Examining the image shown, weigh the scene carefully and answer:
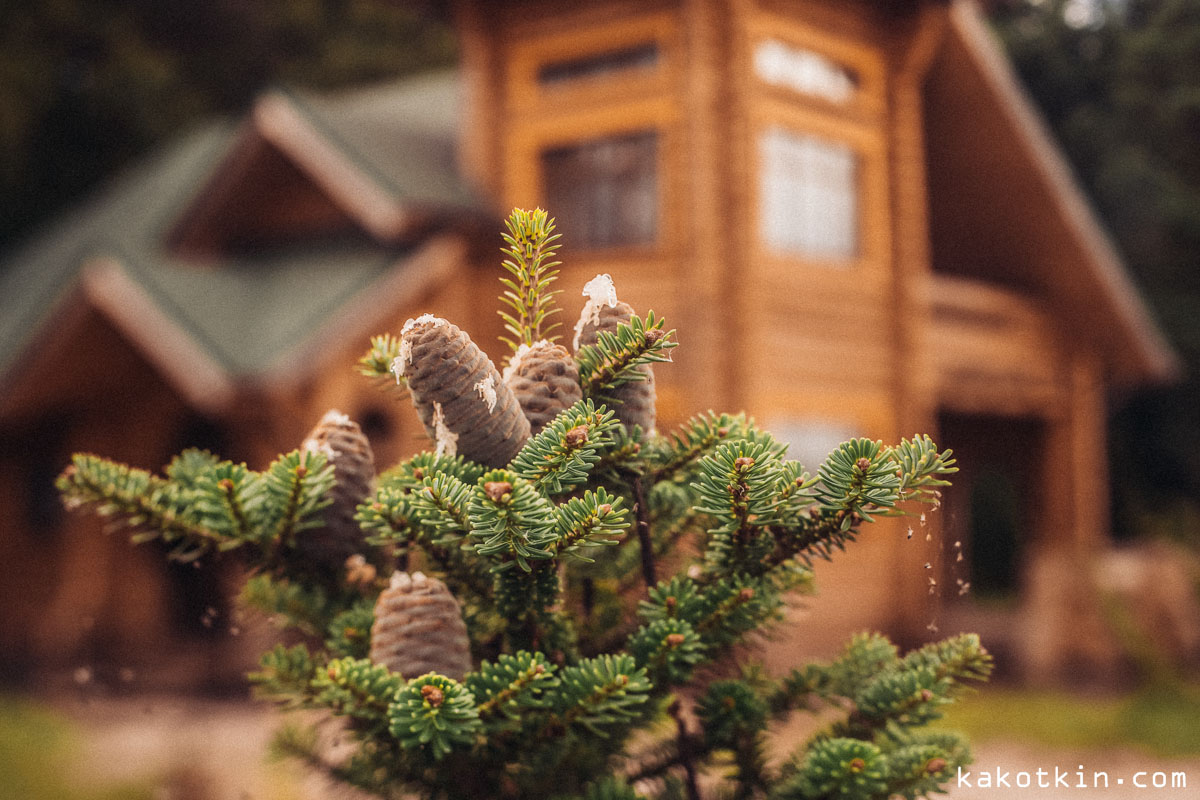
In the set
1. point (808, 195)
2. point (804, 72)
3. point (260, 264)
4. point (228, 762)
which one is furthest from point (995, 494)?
point (228, 762)

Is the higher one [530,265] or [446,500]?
[530,265]

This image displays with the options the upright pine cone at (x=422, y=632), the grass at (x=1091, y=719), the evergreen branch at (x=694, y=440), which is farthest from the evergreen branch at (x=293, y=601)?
the grass at (x=1091, y=719)

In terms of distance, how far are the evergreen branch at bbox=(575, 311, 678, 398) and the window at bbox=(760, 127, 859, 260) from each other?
9335 mm

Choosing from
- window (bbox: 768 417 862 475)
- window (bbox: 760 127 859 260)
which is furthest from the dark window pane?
window (bbox: 768 417 862 475)

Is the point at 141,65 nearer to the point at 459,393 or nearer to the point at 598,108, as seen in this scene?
the point at 598,108

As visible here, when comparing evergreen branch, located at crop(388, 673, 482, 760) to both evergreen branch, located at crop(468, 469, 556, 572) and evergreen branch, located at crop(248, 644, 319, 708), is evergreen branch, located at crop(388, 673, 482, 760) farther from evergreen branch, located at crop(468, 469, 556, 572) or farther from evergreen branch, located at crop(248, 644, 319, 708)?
evergreen branch, located at crop(248, 644, 319, 708)

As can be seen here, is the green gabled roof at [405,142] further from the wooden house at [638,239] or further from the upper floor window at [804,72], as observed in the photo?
the upper floor window at [804,72]

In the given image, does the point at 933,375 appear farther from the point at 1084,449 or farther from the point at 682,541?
the point at 682,541

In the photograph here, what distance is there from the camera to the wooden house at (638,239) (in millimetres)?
9922

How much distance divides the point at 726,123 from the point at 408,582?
9434mm

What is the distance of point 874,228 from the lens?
11234 mm

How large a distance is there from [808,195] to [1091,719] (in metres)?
5.21

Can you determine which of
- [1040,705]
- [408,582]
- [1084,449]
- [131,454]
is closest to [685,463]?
[408,582]

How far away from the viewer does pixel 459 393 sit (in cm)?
117
